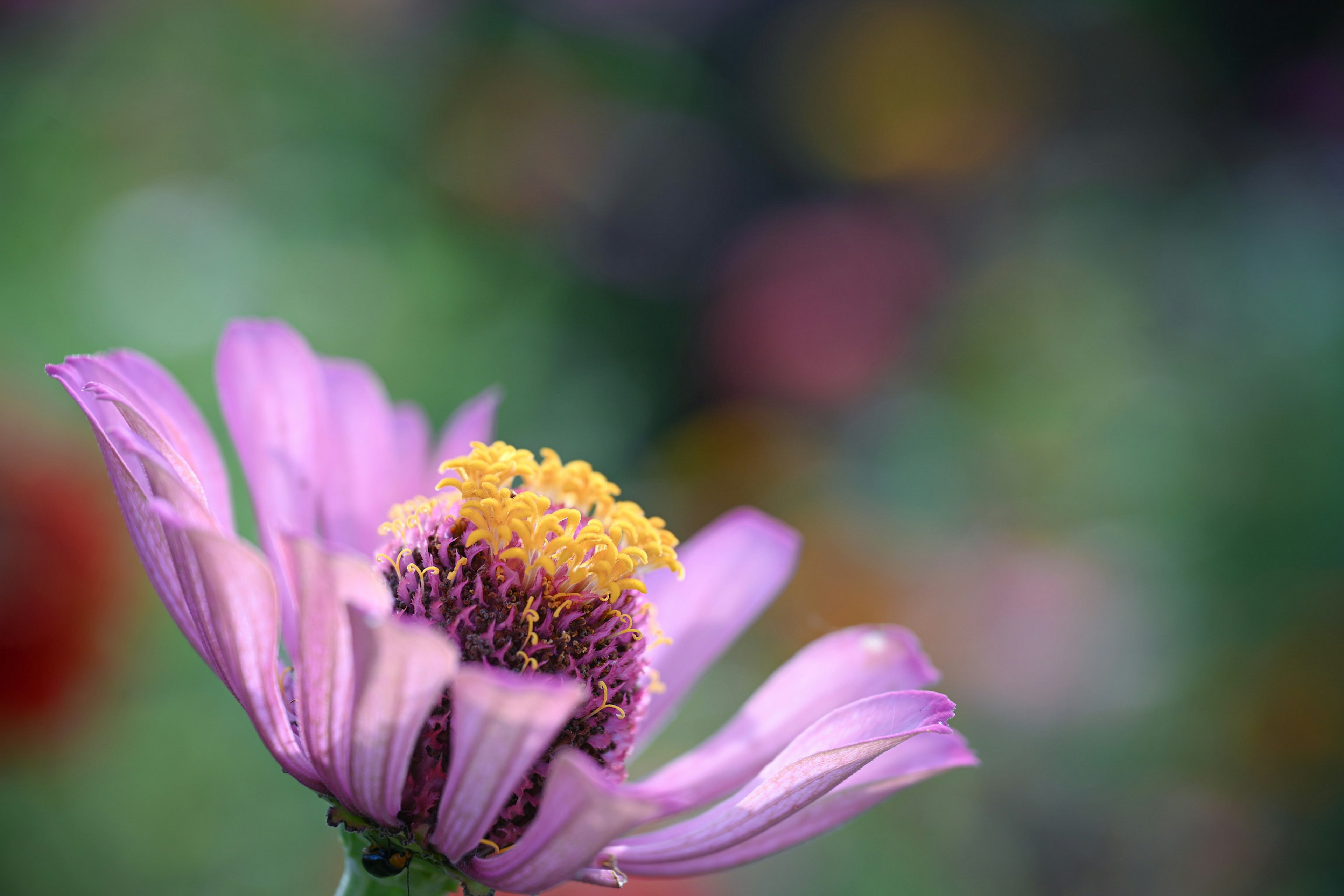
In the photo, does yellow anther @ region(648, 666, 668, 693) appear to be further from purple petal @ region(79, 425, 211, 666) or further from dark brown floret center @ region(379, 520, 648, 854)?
purple petal @ region(79, 425, 211, 666)

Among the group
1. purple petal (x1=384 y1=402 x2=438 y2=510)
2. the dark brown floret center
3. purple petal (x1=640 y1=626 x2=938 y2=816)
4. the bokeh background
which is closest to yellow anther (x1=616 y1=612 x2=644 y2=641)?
the dark brown floret center

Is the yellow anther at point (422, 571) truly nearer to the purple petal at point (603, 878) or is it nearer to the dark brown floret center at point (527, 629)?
the dark brown floret center at point (527, 629)

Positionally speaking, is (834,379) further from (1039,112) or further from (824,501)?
(1039,112)

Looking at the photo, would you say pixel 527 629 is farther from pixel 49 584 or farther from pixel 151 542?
pixel 49 584

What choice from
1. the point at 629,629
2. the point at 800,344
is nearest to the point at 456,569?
the point at 629,629

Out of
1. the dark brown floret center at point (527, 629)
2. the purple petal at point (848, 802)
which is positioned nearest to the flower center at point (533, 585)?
the dark brown floret center at point (527, 629)

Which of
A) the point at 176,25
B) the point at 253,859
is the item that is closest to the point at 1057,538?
the point at 253,859
